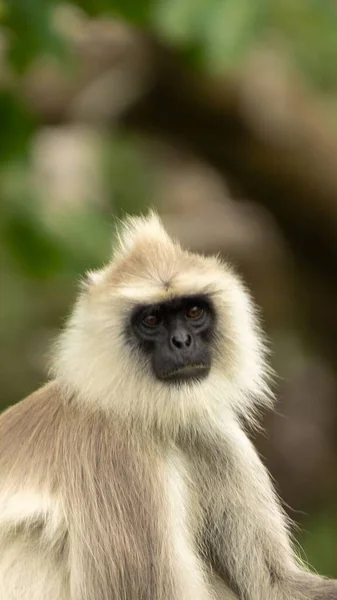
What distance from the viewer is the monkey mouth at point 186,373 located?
425cm

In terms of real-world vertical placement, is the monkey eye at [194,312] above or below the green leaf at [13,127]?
below

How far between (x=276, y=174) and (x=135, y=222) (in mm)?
4784

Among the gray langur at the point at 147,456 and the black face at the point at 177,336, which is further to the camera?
the black face at the point at 177,336

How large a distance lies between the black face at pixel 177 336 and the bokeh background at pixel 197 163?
945 mm

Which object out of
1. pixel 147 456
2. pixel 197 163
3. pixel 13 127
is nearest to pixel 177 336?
pixel 147 456

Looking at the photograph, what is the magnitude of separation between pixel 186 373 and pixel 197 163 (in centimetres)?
662

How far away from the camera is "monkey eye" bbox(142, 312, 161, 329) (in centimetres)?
434

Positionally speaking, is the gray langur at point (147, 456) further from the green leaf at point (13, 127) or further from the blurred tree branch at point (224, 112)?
the blurred tree branch at point (224, 112)

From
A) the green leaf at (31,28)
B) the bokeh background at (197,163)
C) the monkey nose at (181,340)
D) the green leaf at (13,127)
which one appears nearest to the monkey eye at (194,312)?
the monkey nose at (181,340)

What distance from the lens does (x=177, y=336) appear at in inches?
168

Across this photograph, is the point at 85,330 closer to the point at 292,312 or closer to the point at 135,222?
the point at 135,222

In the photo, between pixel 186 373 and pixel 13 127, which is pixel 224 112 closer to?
pixel 13 127

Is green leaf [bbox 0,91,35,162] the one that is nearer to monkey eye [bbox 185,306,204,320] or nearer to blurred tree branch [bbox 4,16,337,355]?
blurred tree branch [bbox 4,16,337,355]

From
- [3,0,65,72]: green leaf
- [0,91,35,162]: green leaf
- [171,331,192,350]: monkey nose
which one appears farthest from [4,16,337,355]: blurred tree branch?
[171,331,192,350]: monkey nose
